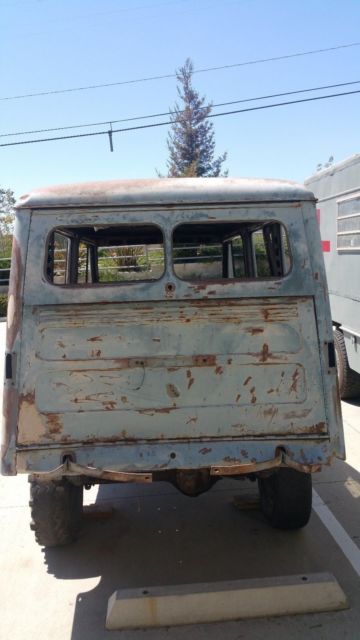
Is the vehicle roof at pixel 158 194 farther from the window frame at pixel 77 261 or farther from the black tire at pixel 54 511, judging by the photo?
the black tire at pixel 54 511

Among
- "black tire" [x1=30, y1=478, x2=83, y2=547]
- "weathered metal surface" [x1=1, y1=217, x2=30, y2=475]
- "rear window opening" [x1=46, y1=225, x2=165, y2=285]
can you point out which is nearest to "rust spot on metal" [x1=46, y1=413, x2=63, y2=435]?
"weathered metal surface" [x1=1, y1=217, x2=30, y2=475]

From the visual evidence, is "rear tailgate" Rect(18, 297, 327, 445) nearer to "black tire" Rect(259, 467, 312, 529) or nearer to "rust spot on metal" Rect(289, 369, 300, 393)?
"rust spot on metal" Rect(289, 369, 300, 393)

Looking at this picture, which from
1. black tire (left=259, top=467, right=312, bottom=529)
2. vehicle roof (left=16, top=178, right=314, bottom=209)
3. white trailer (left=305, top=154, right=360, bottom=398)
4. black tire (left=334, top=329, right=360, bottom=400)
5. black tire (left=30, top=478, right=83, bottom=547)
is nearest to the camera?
vehicle roof (left=16, top=178, right=314, bottom=209)

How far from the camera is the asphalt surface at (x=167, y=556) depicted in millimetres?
2713

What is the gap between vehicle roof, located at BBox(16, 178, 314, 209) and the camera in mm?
2799

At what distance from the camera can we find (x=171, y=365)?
2.80 metres

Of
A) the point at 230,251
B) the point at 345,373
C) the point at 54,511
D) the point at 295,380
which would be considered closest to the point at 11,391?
the point at 54,511

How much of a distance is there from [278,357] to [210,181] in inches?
42.0

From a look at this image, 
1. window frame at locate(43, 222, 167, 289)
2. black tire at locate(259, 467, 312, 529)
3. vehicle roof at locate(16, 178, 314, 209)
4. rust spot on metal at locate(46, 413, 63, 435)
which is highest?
vehicle roof at locate(16, 178, 314, 209)

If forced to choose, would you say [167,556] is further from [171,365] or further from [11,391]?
[11,391]

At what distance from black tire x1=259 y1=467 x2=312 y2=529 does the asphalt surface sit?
12cm

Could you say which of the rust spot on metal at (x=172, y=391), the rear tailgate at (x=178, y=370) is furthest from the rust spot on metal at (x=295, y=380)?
the rust spot on metal at (x=172, y=391)

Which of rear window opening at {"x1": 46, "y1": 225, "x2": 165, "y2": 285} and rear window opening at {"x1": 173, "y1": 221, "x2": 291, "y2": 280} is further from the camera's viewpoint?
rear window opening at {"x1": 46, "y1": 225, "x2": 165, "y2": 285}

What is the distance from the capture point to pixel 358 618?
8.93 ft
